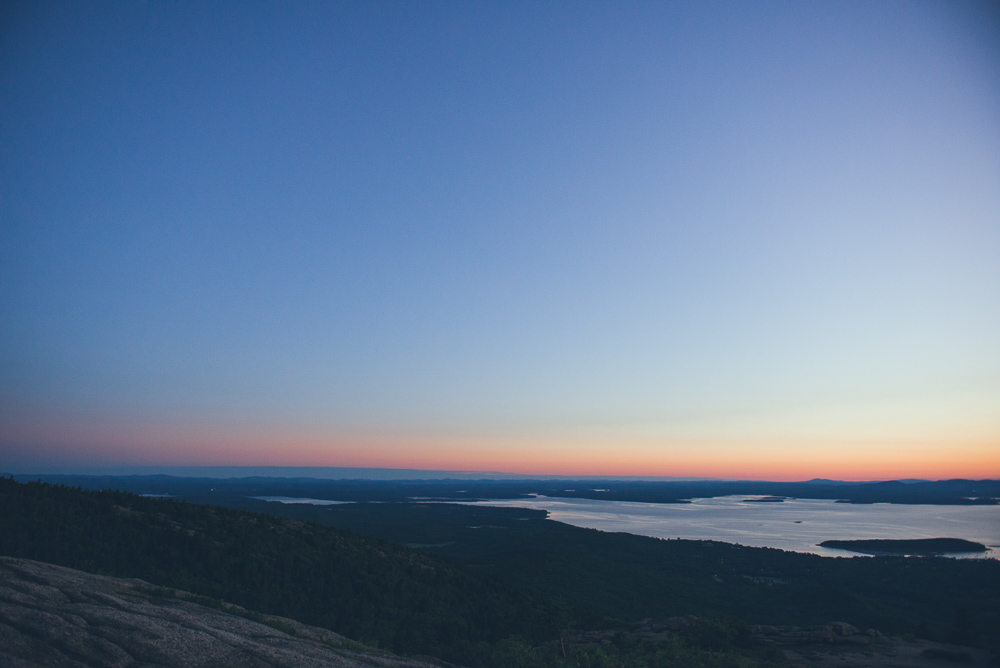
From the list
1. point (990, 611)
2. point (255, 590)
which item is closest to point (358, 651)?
point (255, 590)

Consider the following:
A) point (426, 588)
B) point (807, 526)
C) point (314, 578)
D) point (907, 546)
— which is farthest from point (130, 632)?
point (807, 526)

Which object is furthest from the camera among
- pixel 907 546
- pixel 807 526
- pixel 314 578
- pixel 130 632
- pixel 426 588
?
pixel 807 526

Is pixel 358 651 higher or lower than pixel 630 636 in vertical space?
higher

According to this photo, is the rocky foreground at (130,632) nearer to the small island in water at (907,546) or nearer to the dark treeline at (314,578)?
the dark treeline at (314,578)

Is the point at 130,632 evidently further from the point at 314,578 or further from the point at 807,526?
the point at 807,526

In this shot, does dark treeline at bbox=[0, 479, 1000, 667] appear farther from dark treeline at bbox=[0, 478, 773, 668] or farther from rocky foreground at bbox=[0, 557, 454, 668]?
rocky foreground at bbox=[0, 557, 454, 668]

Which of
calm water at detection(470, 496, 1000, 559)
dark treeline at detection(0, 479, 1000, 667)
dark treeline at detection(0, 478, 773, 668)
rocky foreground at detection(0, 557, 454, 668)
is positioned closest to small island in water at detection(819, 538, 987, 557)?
calm water at detection(470, 496, 1000, 559)

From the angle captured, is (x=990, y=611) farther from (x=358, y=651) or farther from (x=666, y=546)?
(x=358, y=651)
